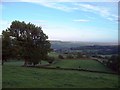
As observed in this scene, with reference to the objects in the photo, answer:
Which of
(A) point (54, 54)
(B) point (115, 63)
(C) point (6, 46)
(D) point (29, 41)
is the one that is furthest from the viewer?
(A) point (54, 54)

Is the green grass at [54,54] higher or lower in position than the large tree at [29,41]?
lower

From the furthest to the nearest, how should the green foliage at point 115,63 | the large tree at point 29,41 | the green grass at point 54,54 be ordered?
the green grass at point 54,54 → the large tree at point 29,41 → the green foliage at point 115,63

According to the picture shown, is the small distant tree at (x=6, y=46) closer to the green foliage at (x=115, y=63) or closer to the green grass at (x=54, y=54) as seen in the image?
the green grass at (x=54, y=54)

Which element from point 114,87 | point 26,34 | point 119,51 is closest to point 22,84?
point 114,87

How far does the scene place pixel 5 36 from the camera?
34625 mm

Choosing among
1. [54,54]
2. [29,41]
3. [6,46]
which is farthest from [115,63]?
[54,54]

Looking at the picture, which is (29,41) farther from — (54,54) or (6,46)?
(54,54)

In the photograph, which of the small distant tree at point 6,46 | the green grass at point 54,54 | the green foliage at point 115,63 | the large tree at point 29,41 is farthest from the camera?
the green grass at point 54,54

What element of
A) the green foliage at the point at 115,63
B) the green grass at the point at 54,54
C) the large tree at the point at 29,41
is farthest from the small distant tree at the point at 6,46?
the green foliage at the point at 115,63

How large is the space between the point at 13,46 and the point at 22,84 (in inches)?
953

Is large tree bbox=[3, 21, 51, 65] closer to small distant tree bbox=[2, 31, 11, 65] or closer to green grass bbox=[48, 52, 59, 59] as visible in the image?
small distant tree bbox=[2, 31, 11, 65]

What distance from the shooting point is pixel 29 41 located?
3669cm

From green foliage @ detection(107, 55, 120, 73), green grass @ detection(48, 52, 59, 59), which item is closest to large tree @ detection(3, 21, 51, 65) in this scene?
green grass @ detection(48, 52, 59, 59)

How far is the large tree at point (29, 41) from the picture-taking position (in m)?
35.8
